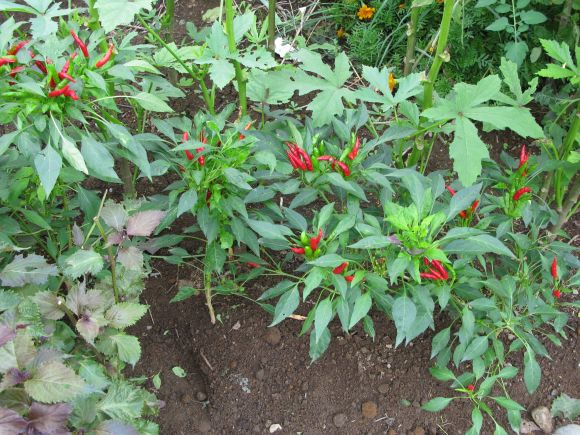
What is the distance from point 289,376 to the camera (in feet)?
7.75

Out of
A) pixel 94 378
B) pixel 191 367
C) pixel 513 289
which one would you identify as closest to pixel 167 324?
pixel 191 367

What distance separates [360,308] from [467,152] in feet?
1.83

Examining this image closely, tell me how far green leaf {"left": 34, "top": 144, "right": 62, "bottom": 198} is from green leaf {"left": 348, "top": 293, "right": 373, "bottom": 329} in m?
0.92

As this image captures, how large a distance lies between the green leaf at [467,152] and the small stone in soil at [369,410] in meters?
0.93

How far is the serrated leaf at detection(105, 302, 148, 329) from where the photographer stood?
1838 millimetres

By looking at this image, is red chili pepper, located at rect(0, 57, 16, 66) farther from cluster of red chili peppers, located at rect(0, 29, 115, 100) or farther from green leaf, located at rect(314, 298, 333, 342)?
green leaf, located at rect(314, 298, 333, 342)

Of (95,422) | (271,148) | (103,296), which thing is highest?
(271,148)

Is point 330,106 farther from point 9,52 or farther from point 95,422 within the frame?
point 95,422

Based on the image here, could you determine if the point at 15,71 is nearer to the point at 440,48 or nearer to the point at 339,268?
the point at 339,268

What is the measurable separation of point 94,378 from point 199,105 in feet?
5.52

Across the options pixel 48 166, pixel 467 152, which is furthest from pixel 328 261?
pixel 48 166

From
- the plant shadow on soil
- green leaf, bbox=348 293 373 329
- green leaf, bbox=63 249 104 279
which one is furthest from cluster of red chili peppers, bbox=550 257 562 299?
green leaf, bbox=63 249 104 279

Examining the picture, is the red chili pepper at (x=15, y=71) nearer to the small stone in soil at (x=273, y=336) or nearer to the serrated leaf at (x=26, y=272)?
the serrated leaf at (x=26, y=272)

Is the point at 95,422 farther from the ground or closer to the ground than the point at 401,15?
closer to the ground
